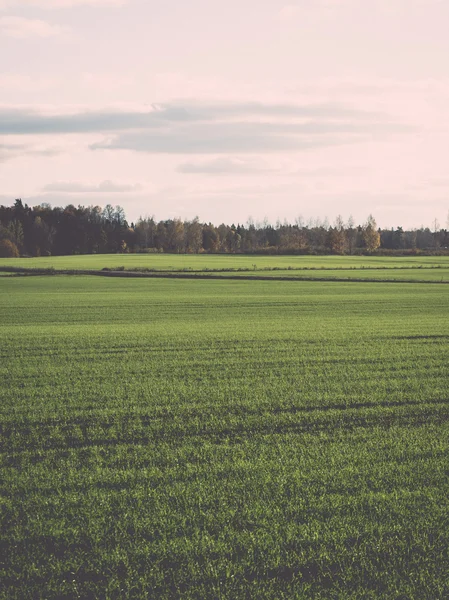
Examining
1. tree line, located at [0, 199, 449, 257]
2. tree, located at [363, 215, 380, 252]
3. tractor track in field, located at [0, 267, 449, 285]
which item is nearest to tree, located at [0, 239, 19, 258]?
tree line, located at [0, 199, 449, 257]

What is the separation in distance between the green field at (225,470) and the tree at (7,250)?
105 meters

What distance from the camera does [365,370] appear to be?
50.4 ft

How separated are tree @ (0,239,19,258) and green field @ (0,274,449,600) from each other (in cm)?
10469

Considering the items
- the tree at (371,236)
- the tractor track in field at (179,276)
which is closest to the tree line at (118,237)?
the tree at (371,236)

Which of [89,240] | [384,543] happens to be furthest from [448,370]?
[89,240]

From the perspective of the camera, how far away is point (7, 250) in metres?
117

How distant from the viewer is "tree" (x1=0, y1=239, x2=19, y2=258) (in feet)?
384

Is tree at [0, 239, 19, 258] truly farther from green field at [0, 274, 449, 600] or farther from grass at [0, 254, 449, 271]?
green field at [0, 274, 449, 600]

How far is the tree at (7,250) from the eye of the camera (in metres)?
117

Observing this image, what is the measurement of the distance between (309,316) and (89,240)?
4420 inches

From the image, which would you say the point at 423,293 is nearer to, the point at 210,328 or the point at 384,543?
the point at 210,328

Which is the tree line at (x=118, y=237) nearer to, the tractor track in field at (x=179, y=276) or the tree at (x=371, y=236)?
the tree at (x=371, y=236)

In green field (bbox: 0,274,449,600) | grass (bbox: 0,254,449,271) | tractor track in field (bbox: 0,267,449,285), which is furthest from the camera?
grass (bbox: 0,254,449,271)

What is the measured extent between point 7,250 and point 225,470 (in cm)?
11756
